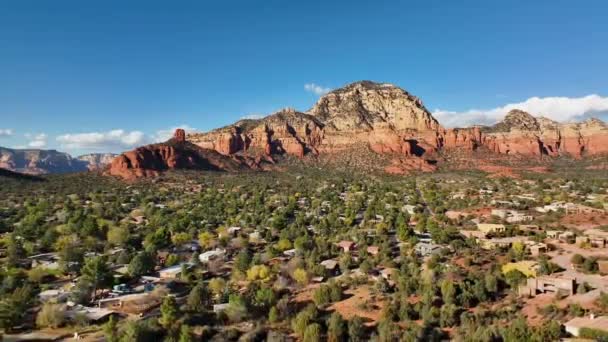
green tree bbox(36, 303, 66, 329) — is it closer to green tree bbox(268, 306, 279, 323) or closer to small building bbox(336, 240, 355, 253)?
green tree bbox(268, 306, 279, 323)

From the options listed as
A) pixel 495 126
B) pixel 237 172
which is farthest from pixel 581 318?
pixel 495 126

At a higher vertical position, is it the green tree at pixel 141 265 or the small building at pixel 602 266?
the green tree at pixel 141 265

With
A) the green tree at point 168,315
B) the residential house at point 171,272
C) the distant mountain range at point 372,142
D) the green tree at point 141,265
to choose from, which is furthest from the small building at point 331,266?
the distant mountain range at point 372,142

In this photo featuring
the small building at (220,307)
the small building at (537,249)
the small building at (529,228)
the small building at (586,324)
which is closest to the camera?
the small building at (586,324)

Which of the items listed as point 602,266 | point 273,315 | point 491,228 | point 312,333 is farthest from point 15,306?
point 491,228

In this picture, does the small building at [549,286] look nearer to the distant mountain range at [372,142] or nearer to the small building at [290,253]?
the small building at [290,253]

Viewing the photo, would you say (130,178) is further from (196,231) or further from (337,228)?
(337,228)

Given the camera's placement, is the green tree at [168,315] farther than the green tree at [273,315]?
No
